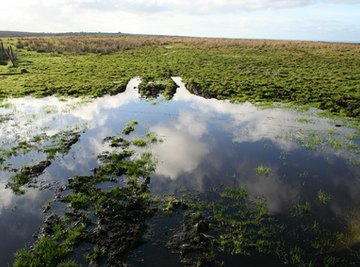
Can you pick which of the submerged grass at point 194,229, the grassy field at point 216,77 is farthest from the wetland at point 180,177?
the grassy field at point 216,77

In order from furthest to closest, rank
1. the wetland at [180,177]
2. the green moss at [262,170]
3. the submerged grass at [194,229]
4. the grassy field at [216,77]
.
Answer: the grassy field at [216,77], the green moss at [262,170], the wetland at [180,177], the submerged grass at [194,229]

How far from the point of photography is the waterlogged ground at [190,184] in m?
10.7

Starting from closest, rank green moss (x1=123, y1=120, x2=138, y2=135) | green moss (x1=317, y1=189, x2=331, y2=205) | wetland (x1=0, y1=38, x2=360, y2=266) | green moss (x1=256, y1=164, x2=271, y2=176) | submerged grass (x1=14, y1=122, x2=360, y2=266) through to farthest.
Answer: submerged grass (x1=14, y1=122, x2=360, y2=266) < wetland (x1=0, y1=38, x2=360, y2=266) < green moss (x1=317, y1=189, x2=331, y2=205) < green moss (x1=256, y1=164, x2=271, y2=176) < green moss (x1=123, y1=120, x2=138, y2=135)

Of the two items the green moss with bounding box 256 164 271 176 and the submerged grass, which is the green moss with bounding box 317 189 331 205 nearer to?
the submerged grass

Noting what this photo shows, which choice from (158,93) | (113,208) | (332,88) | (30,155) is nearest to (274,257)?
(113,208)

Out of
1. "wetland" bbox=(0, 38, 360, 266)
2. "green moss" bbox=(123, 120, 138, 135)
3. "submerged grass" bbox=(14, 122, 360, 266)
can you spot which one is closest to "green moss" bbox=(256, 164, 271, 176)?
"wetland" bbox=(0, 38, 360, 266)

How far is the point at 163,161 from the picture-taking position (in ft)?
56.4

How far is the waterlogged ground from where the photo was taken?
35.1ft

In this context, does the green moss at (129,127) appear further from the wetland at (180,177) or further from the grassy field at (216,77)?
the grassy field at (216,77)

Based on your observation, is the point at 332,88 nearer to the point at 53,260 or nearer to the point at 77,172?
the point at 77,172

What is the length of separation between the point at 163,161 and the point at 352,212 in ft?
29.6

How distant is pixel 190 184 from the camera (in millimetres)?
14852

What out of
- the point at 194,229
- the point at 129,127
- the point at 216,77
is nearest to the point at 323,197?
the point at 194,229

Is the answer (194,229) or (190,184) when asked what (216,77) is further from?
(194,229)
